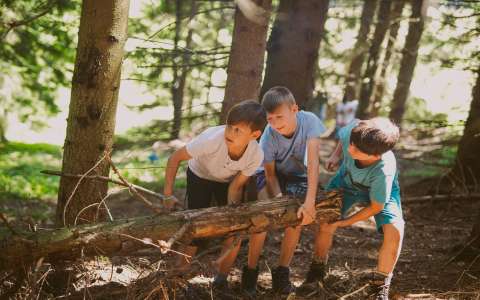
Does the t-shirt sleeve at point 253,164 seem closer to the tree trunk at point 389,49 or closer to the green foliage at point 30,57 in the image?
the green foliage at point 30,57

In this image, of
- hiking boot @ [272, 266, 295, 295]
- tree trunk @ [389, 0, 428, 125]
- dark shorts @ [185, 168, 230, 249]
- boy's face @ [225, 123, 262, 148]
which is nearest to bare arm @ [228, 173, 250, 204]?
dark shorts @ [185, 168, 230, 249]

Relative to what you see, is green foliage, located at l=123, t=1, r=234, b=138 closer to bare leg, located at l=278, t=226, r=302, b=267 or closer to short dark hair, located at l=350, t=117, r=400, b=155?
bare leg, located at l=278, t=226, r=302, b=267

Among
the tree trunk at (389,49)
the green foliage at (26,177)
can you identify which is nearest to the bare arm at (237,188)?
the green foliage at (26,177)

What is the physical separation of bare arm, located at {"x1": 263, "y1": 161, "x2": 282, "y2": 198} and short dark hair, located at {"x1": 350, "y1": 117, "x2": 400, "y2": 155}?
88cm

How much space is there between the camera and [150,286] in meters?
3.13

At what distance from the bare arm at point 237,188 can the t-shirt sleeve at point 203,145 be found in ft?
1.10

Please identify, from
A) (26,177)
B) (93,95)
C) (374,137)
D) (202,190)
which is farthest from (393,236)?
(26,177)

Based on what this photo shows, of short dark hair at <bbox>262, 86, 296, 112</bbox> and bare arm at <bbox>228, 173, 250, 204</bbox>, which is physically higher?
short dark hair at <bbox>262, 86, 296, 112</bbox>

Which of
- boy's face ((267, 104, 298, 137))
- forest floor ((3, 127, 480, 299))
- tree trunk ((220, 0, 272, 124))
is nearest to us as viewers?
forest floor ((3, 127, 480, 299))

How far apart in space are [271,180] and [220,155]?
0.64 metres

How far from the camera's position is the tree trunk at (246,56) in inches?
191

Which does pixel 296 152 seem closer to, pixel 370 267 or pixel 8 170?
pixel 370 267

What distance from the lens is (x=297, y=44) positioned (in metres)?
5.69

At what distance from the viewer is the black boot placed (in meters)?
3.74
